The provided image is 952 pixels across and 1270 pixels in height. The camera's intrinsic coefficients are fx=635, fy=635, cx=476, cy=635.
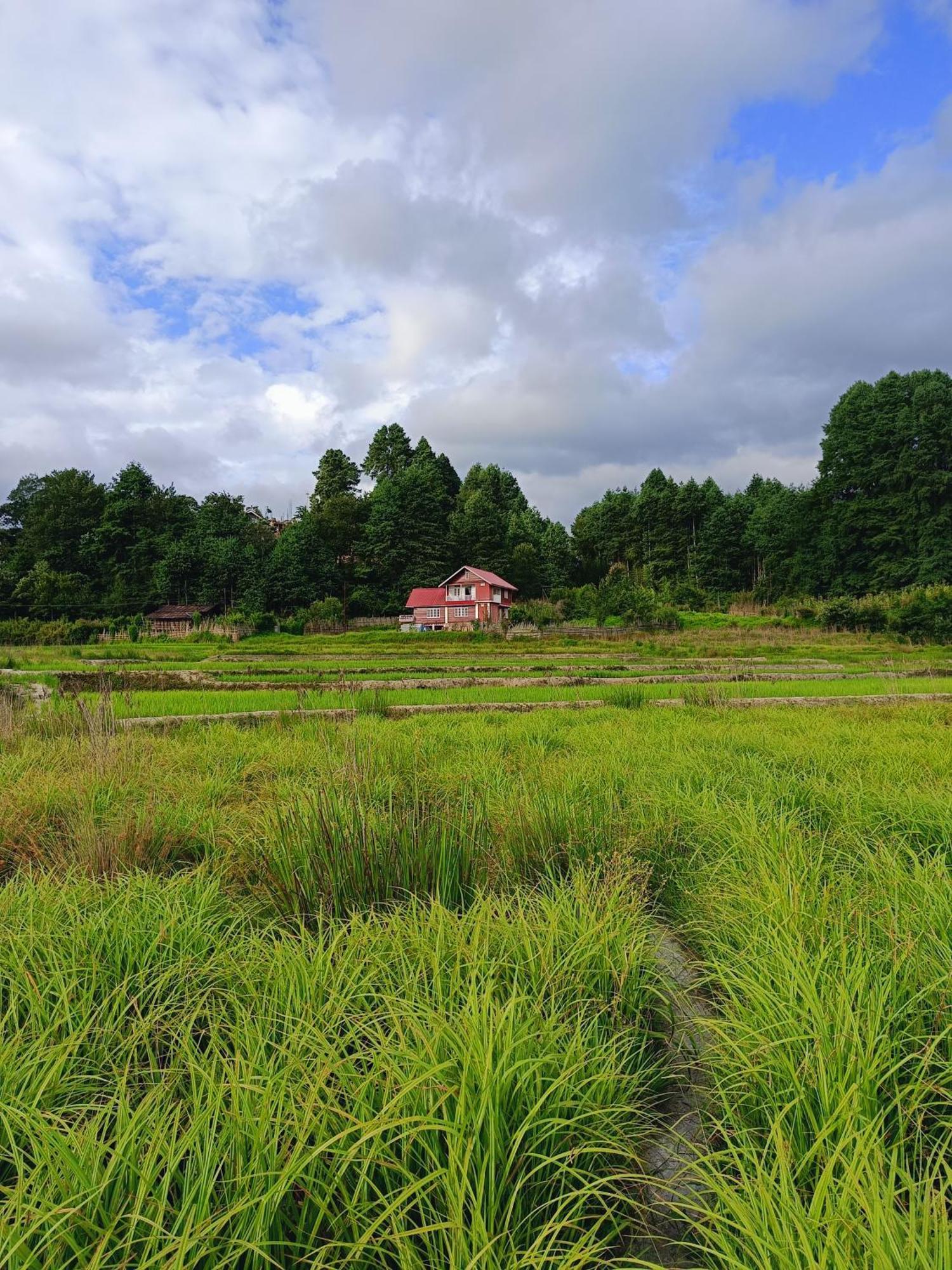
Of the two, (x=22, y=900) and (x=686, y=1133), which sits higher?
(x=22, y=900)

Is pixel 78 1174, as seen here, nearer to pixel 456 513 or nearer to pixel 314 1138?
pixel 314 1138

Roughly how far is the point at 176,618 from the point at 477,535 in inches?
1121

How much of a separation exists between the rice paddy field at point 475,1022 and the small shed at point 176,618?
53.0 metres

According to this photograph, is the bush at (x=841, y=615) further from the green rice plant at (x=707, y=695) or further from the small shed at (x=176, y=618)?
the small shed at (x=176, y=618)

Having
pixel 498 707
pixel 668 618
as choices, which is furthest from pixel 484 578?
pixel 498 707

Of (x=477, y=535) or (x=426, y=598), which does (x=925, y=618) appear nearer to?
(x=426, y=598)

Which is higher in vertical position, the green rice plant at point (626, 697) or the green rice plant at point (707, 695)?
the green rice plant at point (707, 695)

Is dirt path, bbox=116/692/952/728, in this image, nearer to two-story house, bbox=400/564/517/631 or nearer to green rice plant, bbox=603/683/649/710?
green rice plant, bbox=603/683/649/710

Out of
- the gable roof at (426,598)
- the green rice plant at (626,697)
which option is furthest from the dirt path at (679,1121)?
the gable roof at (426,598)

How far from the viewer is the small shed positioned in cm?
5325

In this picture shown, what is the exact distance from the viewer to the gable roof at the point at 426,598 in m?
54.1

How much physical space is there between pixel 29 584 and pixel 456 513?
37.6 metres

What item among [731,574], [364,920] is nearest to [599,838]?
[364,920]

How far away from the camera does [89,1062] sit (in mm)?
1981
